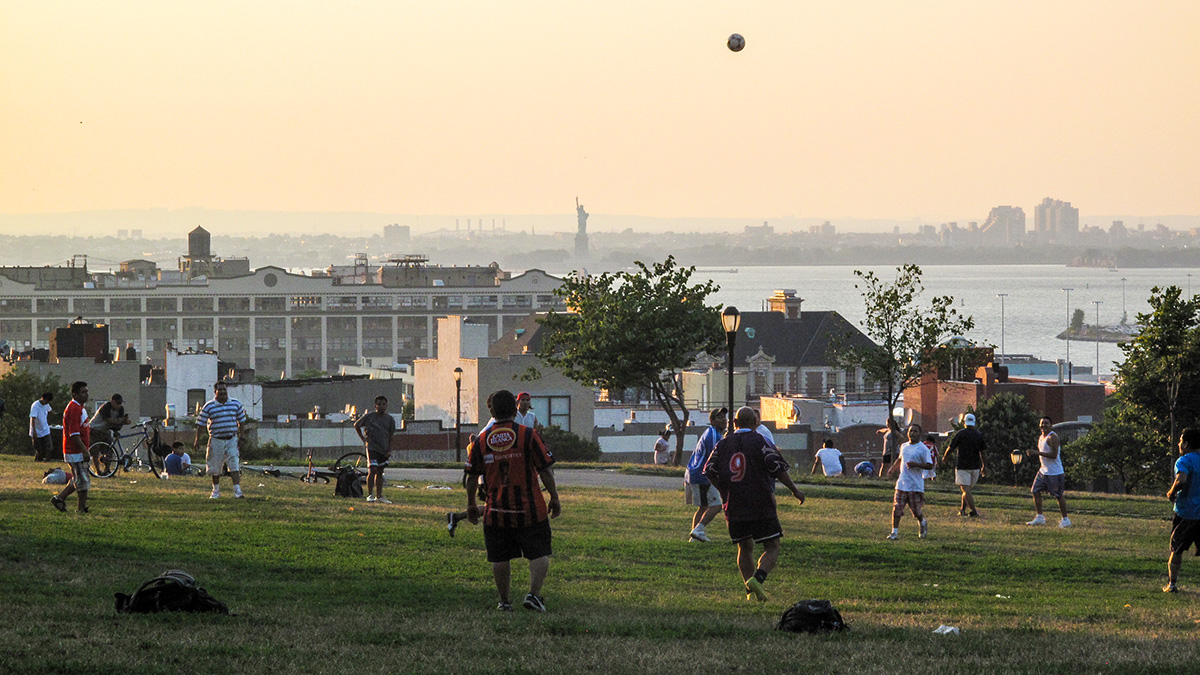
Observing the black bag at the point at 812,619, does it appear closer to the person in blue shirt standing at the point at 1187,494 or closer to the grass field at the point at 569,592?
the grass field at the point at 569,592

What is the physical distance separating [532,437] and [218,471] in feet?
31.3

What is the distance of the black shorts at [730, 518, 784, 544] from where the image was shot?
39.2ft

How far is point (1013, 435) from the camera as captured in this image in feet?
173

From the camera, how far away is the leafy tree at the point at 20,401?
1710 inches

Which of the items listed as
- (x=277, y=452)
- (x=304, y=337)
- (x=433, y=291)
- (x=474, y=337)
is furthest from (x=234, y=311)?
(x=277, y=452)

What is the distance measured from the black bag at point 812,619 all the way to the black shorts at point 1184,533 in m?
4.49

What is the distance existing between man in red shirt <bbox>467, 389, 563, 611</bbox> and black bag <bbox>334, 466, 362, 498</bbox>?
1003 cm

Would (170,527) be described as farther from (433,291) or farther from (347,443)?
(433,291)

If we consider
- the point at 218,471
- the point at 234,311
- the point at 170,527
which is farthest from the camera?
the point at 234,311

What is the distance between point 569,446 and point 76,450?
124 ft

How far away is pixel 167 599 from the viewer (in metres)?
10.4

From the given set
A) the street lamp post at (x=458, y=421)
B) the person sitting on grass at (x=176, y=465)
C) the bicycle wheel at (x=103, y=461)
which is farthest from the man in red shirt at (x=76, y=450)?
the street lamp post at (x=458, y=421)

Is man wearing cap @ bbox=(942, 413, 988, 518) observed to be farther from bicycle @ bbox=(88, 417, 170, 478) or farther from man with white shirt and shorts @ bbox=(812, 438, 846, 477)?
bicycle @ bbox=(88, 417, 170, 478)

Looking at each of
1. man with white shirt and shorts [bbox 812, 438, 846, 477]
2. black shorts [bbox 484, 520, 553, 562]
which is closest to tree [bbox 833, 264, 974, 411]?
man with white shirt and shorts [bbox 812, 438, 846, 477]
